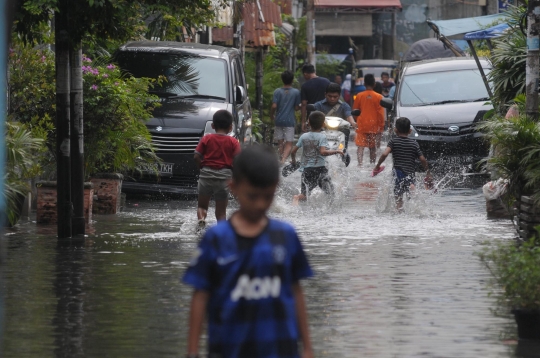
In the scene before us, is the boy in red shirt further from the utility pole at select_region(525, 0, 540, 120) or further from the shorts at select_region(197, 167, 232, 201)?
the utility pole at select_region(525, 0, 540, 120)

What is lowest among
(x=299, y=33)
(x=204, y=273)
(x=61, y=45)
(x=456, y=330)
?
(x=456, y=330)

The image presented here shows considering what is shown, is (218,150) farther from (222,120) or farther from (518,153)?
(518,153)

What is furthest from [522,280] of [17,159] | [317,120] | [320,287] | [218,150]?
[317,120]

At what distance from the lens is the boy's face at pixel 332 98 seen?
21062mm

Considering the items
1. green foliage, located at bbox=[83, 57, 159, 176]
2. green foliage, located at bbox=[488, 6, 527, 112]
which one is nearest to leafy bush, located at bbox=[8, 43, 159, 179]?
green foliage, located at bbox=[83, 57, 159, 176]

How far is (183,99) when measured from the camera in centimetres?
1834

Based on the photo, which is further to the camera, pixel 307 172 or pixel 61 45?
pixel 307 172

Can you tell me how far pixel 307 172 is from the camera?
15.5 meters

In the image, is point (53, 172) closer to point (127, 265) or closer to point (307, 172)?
point (307, 172)

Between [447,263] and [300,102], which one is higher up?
[300,102]

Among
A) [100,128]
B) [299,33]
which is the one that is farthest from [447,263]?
[299,33]

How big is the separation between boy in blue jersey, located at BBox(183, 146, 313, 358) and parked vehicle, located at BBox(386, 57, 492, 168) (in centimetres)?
1708

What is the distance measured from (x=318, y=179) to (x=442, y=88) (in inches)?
330

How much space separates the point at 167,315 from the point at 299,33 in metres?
40.9
